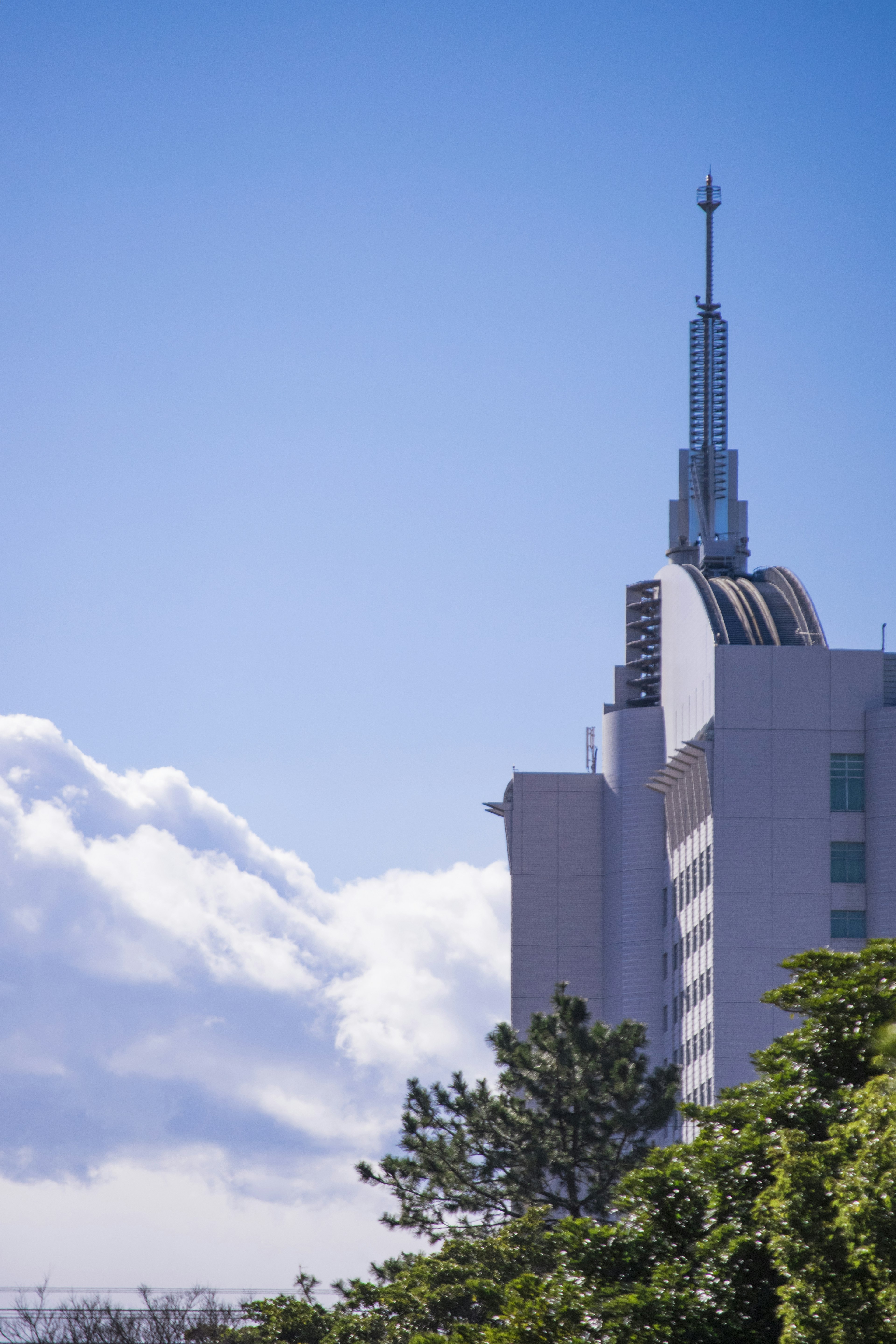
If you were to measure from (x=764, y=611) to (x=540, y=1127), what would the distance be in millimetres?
55201

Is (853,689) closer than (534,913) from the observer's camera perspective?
Yes

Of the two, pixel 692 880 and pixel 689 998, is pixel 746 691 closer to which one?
pixel 692 880

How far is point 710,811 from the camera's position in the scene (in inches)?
3969

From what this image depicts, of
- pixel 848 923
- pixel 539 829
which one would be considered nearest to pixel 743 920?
pixel 848 923

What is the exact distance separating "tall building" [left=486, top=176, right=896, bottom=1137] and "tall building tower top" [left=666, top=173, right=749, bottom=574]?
0.49 feet

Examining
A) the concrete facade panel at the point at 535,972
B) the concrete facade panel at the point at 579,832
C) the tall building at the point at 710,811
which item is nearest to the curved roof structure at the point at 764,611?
the tall building at the point at 710,811

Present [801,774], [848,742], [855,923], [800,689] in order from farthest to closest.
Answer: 1. [800,689]
2. [848,742]
3. [801,774]
4. [855,923]

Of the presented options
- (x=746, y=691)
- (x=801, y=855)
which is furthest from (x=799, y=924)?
(x=746, y=691)

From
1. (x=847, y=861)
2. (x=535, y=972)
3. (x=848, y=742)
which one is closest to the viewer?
(x=847, y=861)

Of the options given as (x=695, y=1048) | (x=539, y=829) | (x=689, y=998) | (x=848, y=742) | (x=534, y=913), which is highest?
(x=539, y=829)

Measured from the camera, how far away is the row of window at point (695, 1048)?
98750mm

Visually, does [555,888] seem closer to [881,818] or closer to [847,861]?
[847,861]

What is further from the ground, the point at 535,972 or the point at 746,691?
the point at 746,691

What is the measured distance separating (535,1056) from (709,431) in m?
80.6
